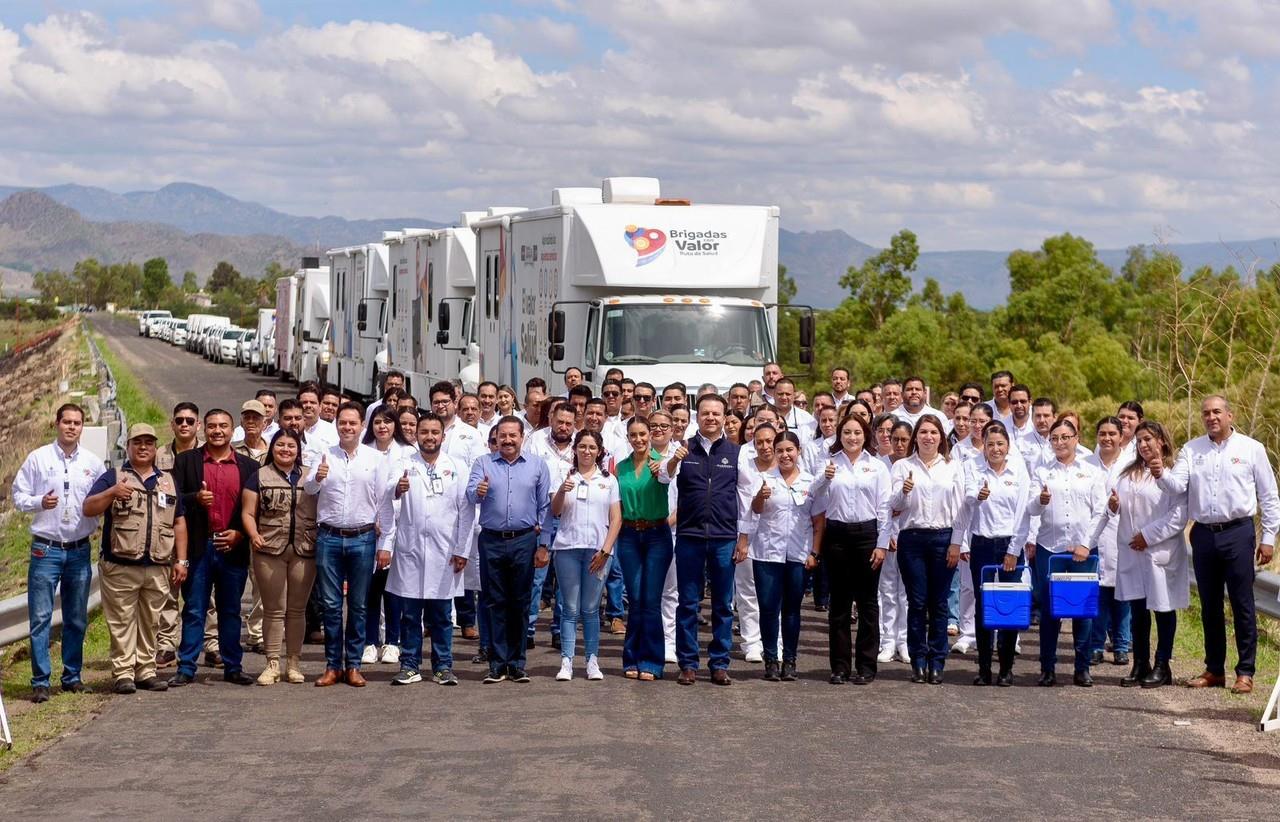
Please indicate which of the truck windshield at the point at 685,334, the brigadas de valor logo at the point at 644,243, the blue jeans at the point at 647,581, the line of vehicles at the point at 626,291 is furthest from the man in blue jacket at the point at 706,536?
the brigadas de valor logo at the point at 644,243

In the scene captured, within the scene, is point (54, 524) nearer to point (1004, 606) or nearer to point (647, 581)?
point (647, 581)

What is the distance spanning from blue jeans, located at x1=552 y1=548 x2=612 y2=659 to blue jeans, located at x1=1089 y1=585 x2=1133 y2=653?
385 centimetres

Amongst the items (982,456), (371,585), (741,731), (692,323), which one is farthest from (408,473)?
(692,323)

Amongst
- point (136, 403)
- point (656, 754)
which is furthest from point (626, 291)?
point (136, 403)

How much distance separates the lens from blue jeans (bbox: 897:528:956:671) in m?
12.6

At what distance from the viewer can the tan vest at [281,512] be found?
39.9 feet

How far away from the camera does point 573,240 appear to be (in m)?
20.9

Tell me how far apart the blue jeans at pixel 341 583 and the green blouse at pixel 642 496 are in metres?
1.77

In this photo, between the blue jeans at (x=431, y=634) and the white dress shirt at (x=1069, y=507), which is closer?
the blue jeans at (x=431, y=634)

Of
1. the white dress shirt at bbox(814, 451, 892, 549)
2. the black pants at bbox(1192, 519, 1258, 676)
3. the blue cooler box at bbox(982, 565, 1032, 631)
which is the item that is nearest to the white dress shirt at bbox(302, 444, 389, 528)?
the white dress shirt at bbox(814, 451, 892, 549)

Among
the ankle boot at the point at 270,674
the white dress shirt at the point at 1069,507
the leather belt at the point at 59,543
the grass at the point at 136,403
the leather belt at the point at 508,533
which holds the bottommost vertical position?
the ankle boot at the point at 270,674

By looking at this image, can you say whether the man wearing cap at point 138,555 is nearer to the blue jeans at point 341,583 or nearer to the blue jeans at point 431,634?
the blue jeans at point 341,583

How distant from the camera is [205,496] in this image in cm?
1207

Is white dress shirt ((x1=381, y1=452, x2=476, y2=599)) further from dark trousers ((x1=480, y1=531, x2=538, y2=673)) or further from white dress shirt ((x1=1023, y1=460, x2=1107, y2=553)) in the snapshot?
white dress shirt ((x1=1023, y1=460, x2=1107, y2=553))
